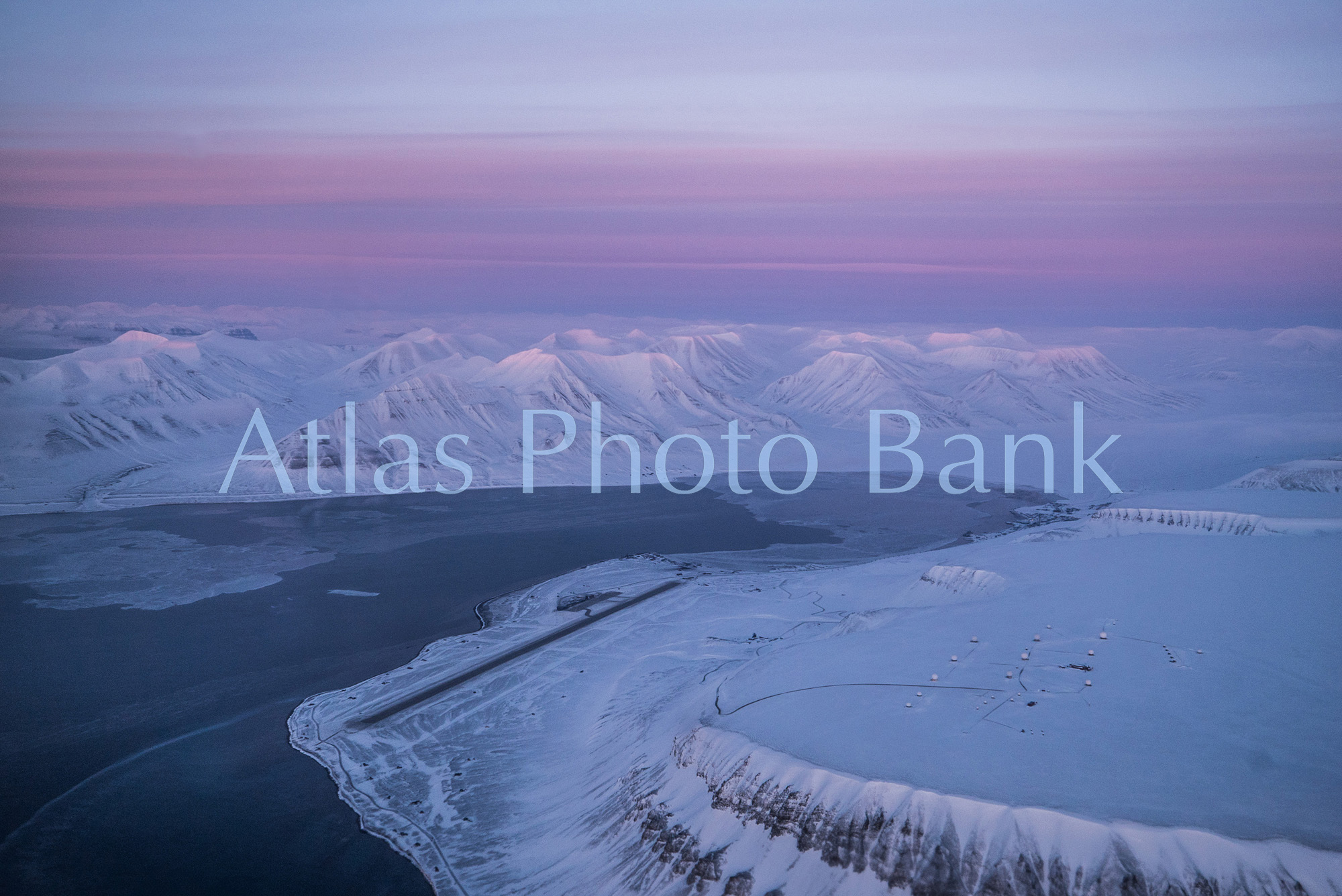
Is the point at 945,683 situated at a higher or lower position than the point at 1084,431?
lower

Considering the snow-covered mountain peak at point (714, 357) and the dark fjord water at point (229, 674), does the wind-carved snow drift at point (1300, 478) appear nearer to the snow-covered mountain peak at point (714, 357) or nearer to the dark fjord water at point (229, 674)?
the dark fjord water at point (229, 674)

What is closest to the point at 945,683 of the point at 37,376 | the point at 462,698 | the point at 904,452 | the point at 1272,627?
→ the point at 1272,627

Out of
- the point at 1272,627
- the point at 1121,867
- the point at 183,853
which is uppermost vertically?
the point at 1272,627

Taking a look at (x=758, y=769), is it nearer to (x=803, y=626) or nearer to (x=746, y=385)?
(x=803, y=626)

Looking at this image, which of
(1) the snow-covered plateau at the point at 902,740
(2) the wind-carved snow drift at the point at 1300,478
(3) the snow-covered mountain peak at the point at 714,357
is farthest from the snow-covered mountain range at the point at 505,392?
(1) the snow-covered plateau at the point at 902,740

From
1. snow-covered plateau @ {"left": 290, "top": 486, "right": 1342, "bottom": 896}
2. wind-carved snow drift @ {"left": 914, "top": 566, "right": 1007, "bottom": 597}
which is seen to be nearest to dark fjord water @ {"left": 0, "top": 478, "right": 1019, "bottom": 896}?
snow-covered plateau @ {"left": 290, "top": 486, "right": 1342, "bottom": 896}

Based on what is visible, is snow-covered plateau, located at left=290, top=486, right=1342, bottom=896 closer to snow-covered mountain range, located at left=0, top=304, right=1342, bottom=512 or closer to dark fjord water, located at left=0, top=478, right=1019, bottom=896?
dark fjord water, located at left=0, top=478, right=1019, bottom=896

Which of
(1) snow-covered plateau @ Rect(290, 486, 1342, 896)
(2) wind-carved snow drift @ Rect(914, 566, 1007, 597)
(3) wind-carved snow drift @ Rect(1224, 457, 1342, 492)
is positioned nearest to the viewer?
(1) snow-covered plateau @ Rect(290, 486, 1342, 896)
